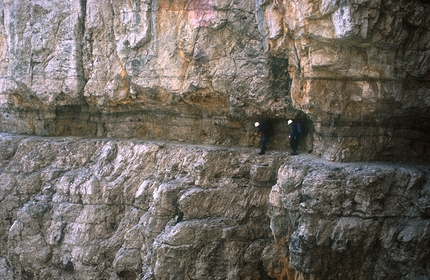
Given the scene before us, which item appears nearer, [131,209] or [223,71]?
[223,71]

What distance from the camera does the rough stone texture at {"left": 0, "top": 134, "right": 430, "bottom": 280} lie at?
8430 mm

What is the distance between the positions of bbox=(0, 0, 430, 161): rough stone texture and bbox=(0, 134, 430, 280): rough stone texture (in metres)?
0.84

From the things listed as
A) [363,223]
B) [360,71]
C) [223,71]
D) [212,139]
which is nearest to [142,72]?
[223,71]

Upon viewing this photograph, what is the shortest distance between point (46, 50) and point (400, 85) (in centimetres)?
1081

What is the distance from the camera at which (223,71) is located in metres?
A: 11.2

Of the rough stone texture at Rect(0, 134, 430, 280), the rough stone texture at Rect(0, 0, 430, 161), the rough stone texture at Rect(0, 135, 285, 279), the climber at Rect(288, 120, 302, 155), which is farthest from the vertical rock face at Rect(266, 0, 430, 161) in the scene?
the rough stone texture at Rect(0, 135, 285, 279)

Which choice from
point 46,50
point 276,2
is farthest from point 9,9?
point 276,2

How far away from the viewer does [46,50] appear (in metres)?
14.3

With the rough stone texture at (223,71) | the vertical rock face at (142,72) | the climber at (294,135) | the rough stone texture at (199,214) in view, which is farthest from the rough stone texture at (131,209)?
the rough stone texture at (223,71)

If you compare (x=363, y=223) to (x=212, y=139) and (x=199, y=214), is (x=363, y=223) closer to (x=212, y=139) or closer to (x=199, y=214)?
(x=199, y=214)

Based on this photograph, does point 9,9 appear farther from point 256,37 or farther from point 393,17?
point 393,17

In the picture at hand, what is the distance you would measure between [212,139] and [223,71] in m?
2.14

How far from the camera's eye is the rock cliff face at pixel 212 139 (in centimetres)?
841

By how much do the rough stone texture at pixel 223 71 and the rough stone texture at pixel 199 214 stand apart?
84cm
